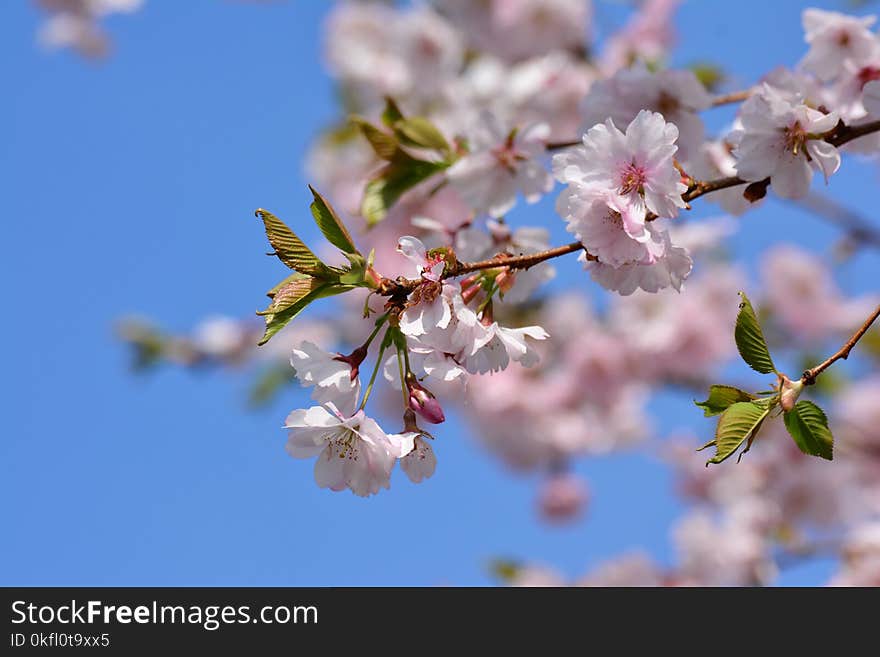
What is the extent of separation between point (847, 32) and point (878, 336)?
277 cm

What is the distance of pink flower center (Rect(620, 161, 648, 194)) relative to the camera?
0.98 meters

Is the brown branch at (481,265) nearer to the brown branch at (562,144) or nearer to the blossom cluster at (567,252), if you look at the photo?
the blossom cluster at (567,252)

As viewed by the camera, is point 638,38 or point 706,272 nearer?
point 638,38

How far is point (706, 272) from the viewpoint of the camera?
15.5 feet

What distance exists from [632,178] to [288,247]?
38cm

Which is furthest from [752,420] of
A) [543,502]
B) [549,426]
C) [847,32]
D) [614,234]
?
[543,502]

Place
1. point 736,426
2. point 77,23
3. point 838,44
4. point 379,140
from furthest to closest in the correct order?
point 77,23, point 379,140, point 838,44, point 736,426

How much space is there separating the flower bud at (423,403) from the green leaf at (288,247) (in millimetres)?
160

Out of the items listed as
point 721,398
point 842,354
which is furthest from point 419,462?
point 842,354

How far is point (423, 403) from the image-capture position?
0.94 metres

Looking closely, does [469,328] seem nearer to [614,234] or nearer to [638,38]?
[614,234]

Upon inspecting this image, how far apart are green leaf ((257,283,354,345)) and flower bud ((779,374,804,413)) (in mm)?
459

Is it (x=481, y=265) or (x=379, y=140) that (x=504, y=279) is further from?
(x=379, y=140)

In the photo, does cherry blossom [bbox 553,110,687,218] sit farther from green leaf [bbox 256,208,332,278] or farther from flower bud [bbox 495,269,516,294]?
green leaf [bbox 256,208,332,278]
